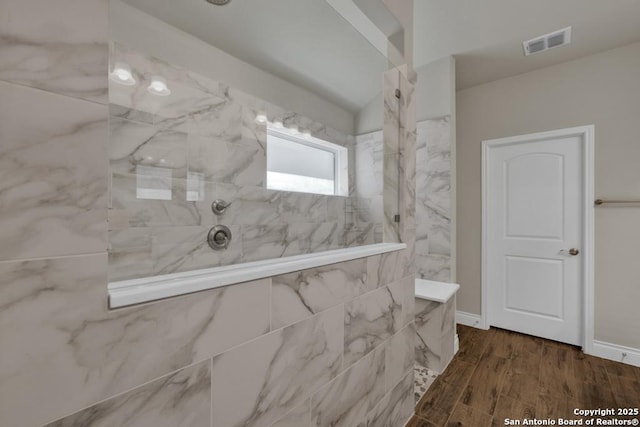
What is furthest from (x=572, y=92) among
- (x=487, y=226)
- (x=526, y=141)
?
(x=487, y=226)

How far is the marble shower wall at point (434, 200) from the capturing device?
8.52 feet

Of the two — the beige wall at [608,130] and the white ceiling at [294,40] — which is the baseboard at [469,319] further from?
the white ceiling at [294,40]

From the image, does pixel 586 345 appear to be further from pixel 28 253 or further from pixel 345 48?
pixel 28 253

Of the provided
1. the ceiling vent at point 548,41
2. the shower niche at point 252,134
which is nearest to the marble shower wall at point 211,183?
the shower niche at point 252,134

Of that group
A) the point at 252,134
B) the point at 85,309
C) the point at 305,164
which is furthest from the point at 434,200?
the point at 85,309

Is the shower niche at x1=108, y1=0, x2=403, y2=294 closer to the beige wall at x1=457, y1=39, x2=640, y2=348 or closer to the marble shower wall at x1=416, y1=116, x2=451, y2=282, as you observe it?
the marble shower wall at x1=416, y1=116, x2=451, y2=282

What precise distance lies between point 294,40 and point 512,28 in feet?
5.72

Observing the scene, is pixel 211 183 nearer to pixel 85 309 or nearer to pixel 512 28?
pixel 85 309

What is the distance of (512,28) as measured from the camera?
7.24 feet

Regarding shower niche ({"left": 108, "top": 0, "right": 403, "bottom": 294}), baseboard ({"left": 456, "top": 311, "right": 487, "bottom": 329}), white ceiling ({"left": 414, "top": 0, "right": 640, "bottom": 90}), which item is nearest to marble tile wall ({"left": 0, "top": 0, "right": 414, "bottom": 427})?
shower niche ({"left": 108, "top": 0, "right": 403, "bottom": 294})

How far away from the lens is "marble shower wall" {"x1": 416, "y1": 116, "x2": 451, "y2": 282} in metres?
2.60

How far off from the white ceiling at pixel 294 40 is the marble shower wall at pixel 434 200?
971 millimetres

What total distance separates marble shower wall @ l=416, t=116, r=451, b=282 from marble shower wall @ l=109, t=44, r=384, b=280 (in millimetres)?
919

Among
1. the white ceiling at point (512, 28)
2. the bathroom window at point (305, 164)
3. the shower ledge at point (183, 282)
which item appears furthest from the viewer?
the bathroom window at point (305, 164)
